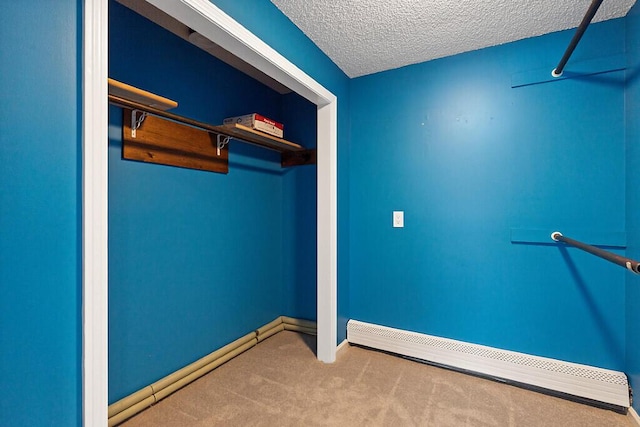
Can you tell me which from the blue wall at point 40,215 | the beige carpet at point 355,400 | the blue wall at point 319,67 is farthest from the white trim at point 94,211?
the beige carpet at point 355,400

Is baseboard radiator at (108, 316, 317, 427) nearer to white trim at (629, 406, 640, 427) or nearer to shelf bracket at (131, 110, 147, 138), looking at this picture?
shelf bracket at (131, 110, 147, 138)

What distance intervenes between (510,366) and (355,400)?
1104 millimetres

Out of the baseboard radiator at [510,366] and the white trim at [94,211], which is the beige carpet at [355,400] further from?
the white trim at [94,211]

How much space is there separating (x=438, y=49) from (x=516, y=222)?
1383mm

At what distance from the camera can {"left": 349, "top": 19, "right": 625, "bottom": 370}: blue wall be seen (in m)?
1.69

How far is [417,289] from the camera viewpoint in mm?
2199

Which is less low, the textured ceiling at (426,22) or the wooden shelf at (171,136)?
the textured ceiling at (426,22)

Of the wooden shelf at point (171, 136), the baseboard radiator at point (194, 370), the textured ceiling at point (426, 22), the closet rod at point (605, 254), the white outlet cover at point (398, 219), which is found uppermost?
the textured ceiling at point (426, 22)

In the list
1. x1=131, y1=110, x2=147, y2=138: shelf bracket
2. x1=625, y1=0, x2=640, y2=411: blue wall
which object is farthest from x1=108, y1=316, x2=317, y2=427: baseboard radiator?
x1=625, y1=0, x2=640, y2=411: blue wall

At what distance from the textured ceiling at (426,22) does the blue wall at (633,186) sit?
0.23 metres

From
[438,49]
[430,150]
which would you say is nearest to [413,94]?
[438,49]

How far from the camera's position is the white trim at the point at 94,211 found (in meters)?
0.81

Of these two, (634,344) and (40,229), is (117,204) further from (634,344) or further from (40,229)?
(634,344)

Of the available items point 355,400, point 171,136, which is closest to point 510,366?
point 355,400
